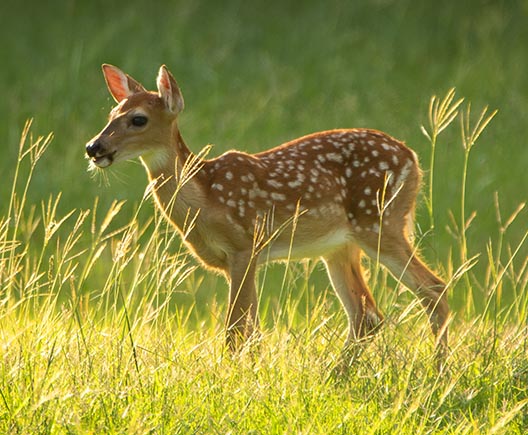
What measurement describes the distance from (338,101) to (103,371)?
868cm

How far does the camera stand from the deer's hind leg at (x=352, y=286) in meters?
7.50

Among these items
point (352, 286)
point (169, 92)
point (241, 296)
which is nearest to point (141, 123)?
point (169, 92)

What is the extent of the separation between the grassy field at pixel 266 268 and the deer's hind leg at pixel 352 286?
8.9 inches

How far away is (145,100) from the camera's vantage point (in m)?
6.85

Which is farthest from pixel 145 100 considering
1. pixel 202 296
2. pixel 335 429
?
pixel 202 296

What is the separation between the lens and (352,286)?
25.1 feet

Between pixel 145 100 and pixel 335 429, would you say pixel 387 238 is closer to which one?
pixel 145 100

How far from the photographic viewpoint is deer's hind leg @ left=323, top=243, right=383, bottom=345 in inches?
295

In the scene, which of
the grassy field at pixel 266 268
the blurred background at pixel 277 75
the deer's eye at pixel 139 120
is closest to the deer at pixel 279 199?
the deer's eye at pixel 139 120

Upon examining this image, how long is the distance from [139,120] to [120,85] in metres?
0.42

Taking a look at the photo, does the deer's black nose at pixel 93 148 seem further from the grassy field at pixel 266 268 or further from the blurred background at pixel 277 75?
the blurred background at pixel 277 75

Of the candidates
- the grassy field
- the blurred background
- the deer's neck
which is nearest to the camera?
the grassy field

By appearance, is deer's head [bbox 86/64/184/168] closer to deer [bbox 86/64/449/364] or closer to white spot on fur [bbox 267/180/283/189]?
deer [bbox 86/64/449/364]

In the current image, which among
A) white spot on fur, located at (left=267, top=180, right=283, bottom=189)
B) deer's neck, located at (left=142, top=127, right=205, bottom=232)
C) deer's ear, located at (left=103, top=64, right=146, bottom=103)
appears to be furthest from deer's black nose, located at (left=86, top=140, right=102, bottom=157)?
white spot on fur, located at (left=267, top=180, right=283, bottom=189)
